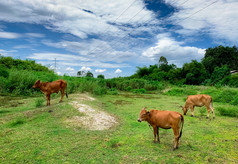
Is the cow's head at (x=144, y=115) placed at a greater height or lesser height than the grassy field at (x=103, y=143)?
greater

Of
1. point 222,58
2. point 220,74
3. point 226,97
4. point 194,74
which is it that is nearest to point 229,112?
point 226,97

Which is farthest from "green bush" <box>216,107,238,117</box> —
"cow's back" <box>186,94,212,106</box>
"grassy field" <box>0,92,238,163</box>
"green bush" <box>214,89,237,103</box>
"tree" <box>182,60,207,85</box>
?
"tree" <box>182,60,207,85</box>

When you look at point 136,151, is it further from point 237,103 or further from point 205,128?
point 237,103

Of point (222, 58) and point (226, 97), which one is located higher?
point (222, 58)

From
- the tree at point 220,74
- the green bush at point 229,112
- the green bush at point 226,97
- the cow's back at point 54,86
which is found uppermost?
the tree at point 220,74

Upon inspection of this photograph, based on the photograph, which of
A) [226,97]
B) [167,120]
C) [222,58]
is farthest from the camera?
[222,58]

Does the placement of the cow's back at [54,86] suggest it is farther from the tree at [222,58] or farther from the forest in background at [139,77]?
the tree at [222,58]

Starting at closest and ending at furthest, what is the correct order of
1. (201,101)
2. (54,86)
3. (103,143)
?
1. (103,143)
2. (54,86)
3. (201,101)

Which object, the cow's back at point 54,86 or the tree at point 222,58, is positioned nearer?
the cow's back at point 54,86

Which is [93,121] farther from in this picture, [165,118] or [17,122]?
[165,118]

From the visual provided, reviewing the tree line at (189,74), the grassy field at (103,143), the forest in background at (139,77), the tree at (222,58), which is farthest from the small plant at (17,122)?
the tree at (222,58)

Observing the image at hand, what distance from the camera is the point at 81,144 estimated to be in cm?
406

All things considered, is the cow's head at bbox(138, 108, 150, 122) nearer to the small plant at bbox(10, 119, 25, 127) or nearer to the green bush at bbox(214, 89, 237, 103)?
the small plant at bbox(10, 119, 25, 127)

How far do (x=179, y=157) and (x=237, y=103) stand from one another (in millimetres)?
9291
